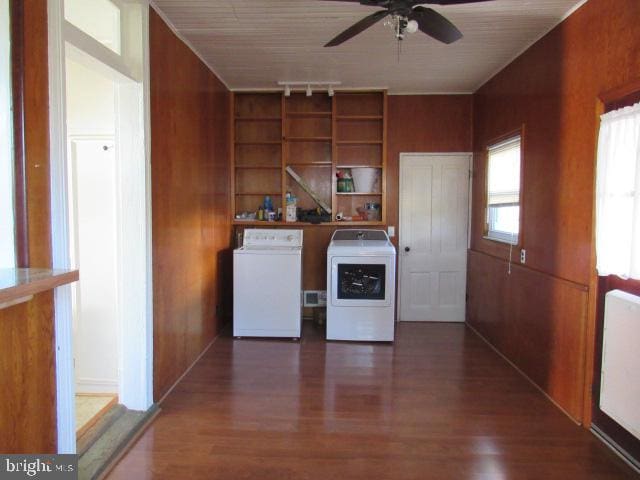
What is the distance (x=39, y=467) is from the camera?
1657 millimetres

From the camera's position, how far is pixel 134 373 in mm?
2666

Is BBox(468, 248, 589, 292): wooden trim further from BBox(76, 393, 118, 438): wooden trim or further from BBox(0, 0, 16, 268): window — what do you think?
BBox(76, 393, 118, 438): wooden trim

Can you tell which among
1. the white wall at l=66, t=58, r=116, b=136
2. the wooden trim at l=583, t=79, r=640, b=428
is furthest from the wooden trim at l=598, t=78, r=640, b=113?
the white wall at l=66, t=58, r=116, b=136

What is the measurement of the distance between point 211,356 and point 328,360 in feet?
3.40

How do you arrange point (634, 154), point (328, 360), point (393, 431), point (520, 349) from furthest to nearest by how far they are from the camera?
point (328, 360) < point (520, 349) < point (393, 431) < point (634, 154)

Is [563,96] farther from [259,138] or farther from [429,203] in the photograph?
[259,138]

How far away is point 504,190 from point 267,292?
2.47 m

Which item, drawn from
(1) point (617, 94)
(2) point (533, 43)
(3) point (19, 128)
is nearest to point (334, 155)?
(2) point (533, 43)

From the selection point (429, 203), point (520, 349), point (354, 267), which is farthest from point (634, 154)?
point (429, 203)

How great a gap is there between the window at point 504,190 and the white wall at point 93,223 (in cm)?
321

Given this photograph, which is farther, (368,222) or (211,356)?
(368,222)

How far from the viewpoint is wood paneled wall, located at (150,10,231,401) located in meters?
2.80

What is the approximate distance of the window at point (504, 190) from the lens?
Result: 12.0 ft

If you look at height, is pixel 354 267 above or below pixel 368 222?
below
